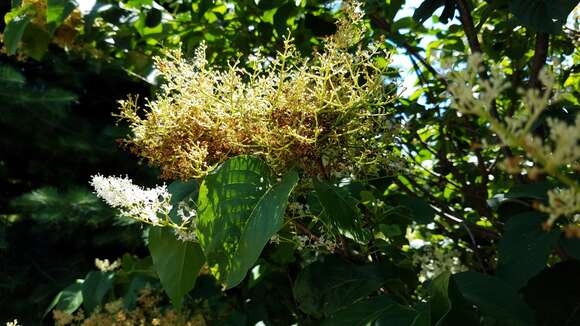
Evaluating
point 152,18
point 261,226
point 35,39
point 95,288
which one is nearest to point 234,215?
point 261,226

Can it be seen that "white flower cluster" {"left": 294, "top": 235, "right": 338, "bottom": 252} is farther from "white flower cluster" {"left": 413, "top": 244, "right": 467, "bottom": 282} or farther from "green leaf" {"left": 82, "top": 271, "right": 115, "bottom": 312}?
"green leaf" {"left": 82, "top": 271, "right": 115, "bottom": 312}

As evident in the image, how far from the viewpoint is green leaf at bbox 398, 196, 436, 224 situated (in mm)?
1057

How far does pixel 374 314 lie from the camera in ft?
A: 2.72

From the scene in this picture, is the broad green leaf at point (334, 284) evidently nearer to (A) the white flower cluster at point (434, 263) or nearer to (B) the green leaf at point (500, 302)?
(B) the green leaf at point (500, 302)

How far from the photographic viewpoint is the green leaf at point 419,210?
106cm

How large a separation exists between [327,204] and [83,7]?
1383mm

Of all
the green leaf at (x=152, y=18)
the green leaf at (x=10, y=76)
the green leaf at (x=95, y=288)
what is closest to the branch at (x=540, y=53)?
the green leaf at (x=152, y=18)

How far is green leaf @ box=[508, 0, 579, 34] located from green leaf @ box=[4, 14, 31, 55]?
44.3 inches

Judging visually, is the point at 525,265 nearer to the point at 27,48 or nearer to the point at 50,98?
the point at 27,48

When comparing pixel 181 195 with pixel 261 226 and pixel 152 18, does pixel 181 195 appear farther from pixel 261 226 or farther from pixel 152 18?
pixel 152 18

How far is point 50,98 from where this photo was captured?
7.59 feet

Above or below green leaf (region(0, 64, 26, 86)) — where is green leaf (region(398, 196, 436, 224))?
above

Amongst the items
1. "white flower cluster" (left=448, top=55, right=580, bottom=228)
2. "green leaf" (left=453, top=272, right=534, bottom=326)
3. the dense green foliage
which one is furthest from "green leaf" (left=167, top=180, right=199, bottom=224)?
"white flower cluster" (left=448, top=55, right=580, bottom=228)

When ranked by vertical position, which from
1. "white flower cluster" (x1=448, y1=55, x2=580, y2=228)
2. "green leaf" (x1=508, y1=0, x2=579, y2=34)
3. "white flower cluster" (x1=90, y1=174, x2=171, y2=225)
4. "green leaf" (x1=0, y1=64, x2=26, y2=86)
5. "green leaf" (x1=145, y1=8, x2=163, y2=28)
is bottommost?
"green leaf" (x1=0, y1=64, x2=26, y2=86)
